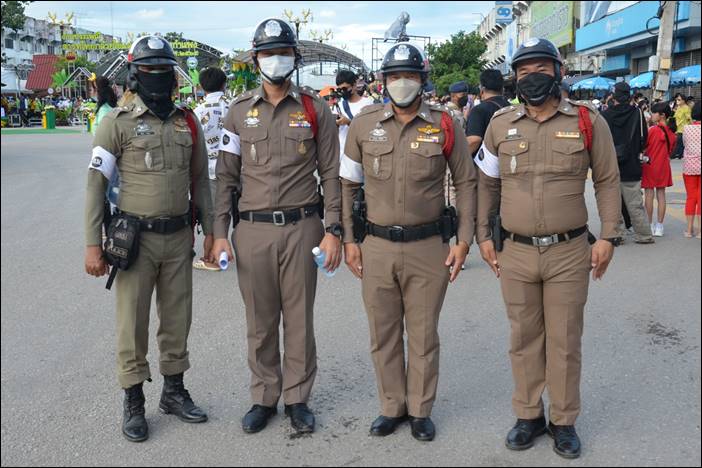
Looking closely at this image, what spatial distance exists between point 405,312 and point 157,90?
5.82ft

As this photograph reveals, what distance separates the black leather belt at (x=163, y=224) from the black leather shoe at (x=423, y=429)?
1.66 meters

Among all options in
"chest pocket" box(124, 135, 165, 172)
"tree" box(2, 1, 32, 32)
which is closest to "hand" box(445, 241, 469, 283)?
"chest pocket" box(124, 135, 165, 172)

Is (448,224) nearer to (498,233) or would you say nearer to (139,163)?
(498,233)

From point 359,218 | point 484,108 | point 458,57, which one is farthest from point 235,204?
point 458,57

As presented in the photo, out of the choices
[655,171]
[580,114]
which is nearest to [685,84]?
[655,171]

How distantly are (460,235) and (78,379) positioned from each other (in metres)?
2.65

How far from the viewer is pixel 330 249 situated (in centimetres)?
381

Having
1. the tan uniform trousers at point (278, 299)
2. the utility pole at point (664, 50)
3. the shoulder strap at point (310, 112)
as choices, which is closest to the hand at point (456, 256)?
the tan uniform trousers at point (278, 299)

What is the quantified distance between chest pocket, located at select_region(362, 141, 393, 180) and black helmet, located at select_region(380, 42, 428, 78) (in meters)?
0.37

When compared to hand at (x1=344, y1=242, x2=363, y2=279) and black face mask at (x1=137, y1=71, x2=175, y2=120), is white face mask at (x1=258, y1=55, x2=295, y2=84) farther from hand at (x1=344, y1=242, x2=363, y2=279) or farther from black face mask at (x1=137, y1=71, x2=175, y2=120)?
hand at (x1=344, y1=242, x2=363, y2=279)

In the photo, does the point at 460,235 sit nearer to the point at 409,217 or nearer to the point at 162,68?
the point at 409,217

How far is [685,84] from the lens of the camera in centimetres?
2495

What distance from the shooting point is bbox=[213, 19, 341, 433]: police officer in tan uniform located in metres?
3.77

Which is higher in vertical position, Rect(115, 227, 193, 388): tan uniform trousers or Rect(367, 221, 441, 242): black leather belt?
Rect(367, 221, 441, 242): black leather belt
